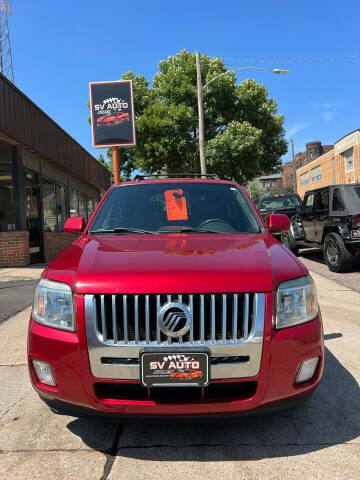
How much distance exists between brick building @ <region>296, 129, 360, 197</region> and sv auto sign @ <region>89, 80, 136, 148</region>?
22236mm

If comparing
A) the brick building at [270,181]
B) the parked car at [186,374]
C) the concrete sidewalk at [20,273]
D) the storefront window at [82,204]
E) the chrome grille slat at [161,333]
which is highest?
the brick building at [270,181]

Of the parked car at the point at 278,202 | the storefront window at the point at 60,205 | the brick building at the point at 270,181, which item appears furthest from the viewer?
the brick building at the point at 270,181

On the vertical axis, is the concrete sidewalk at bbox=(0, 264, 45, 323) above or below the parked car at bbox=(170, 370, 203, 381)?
below

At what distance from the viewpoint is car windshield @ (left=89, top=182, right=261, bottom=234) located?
10.7 ft

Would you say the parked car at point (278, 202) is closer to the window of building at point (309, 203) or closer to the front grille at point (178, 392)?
the window of building at point (309, 203)

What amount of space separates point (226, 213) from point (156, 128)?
19.8m

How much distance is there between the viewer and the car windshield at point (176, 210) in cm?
326

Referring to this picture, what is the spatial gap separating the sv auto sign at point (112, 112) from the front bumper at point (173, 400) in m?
11.7

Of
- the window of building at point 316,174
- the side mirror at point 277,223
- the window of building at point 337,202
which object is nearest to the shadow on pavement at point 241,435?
the side mirror at point 277,223

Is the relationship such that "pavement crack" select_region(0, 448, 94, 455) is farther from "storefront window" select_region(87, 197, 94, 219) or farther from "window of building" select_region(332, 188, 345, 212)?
"storefront window" select_region(87, 197, 94, 219)

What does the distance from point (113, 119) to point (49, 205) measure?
3.92 meters

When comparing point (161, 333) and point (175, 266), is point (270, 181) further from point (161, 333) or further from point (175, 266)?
point (161, 333)

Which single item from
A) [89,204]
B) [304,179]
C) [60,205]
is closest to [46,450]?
[60,205]

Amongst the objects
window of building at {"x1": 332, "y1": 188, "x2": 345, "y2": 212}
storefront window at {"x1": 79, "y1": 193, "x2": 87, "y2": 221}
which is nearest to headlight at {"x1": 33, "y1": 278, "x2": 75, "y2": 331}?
window of building at {"x1": 332, "y1": 188, "x2": 345, "y2": 212}
